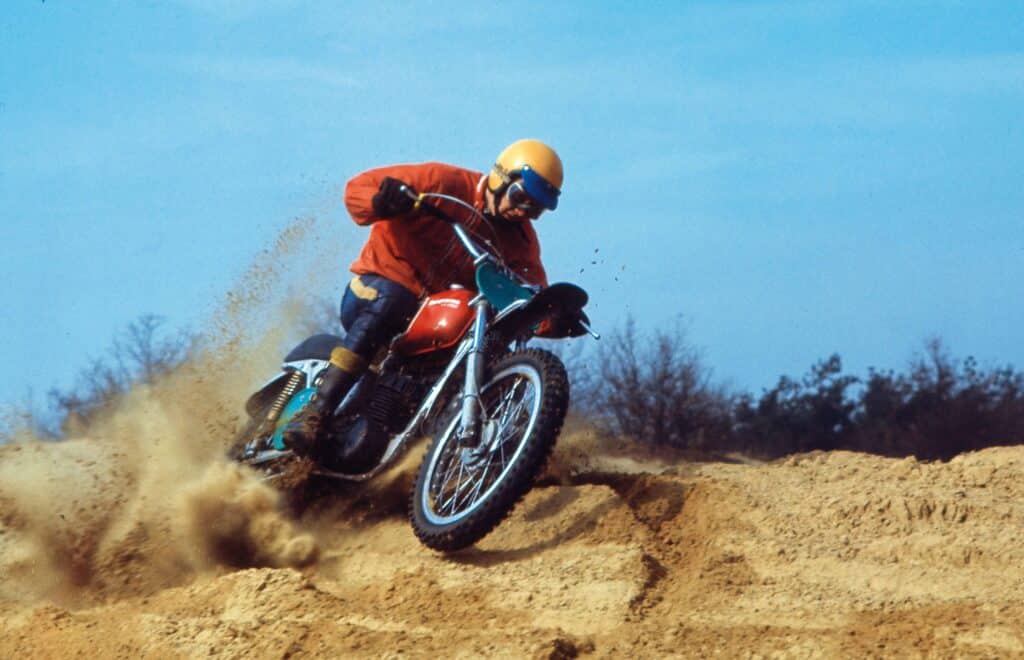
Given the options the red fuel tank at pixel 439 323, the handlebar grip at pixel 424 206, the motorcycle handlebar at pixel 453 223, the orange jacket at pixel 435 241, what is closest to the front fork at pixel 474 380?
the red fuel tank at pixel 439 323

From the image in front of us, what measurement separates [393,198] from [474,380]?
101 centimetres

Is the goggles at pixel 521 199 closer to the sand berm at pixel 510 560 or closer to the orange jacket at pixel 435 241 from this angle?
the orange jacket at pixel 435 241

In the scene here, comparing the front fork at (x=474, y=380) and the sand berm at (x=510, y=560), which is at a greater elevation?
the front fork at (x=474, y=380)

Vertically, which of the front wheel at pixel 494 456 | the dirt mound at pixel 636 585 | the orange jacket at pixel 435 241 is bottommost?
the dirt mound at pixel 636 585

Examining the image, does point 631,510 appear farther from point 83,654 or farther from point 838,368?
point 838,368

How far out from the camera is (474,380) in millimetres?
6305

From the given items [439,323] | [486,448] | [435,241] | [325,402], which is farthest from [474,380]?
[435,241]

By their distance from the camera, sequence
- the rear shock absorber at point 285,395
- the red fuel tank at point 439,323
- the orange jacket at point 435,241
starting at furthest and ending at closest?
1. the rear shock absorber at point 285,395
2. the orange jacket at point 435,241
3. the red fuel tank at point 439,323

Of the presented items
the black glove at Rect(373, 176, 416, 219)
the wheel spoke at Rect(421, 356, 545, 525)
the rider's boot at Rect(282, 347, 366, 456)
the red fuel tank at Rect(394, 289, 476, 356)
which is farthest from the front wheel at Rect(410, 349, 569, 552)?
the black glove at Rect(373, 176, 416, 219)

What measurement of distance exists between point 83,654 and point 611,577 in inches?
85.8

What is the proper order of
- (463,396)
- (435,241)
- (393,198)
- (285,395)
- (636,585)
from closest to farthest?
(636,585) → (463,396) → (393,198) → (435,241) → (285,395)

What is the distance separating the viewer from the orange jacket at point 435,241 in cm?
700

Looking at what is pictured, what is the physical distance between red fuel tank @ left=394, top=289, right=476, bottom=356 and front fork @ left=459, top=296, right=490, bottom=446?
0.10 meters

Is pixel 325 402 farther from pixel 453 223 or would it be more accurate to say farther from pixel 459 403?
pixel 453 223
